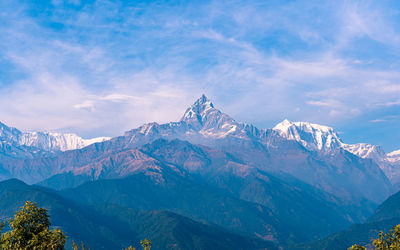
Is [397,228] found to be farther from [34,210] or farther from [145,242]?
[34,210]

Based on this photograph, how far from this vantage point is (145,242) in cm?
12469

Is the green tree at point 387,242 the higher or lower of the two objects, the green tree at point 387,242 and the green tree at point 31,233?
the lower

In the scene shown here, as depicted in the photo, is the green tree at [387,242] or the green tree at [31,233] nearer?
the green tree at [31,233]

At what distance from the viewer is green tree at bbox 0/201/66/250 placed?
301ft

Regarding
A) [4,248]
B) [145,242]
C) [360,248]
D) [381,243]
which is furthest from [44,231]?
[381,243]

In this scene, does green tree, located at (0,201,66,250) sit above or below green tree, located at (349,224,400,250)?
above

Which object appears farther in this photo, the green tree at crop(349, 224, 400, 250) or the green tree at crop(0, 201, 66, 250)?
the green tree at crop(349, 224, 400, 250)

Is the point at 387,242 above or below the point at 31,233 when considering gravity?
below

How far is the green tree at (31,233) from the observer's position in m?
91.9

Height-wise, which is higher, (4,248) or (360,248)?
(4,248)

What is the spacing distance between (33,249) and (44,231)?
4.64 m

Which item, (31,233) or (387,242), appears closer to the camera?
(31,233)

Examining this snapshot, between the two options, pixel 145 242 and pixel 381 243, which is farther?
pixel 145 242

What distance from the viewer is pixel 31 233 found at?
9662 centimetres
